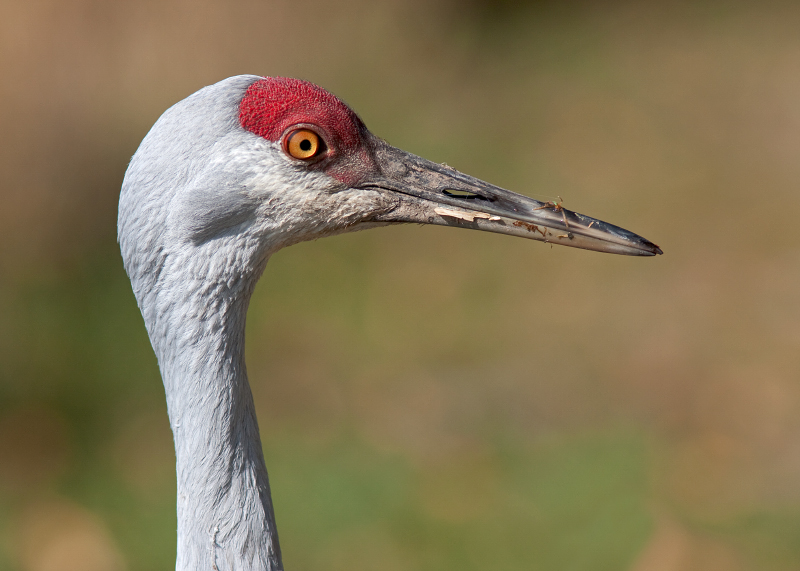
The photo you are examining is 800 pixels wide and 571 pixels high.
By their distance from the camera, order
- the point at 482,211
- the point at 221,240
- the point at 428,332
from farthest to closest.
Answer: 1. the point at 428,332
2. the point at 482,211
3. the point at 221,240

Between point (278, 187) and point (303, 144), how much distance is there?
0.17 m

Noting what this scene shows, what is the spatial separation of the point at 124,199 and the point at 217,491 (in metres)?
0.96

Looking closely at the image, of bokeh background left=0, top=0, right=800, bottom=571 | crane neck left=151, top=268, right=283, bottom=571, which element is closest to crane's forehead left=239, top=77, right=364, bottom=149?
crane neck left=151, top=268, right=283, bottom=571

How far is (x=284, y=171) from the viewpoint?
236 cm

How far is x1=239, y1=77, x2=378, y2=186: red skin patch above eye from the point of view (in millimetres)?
2322

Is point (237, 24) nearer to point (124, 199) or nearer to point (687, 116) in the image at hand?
point (687, 116)

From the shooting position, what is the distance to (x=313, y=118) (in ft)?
7.83

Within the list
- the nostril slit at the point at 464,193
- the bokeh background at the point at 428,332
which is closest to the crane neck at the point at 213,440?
the nostril slit at the point at 464,193

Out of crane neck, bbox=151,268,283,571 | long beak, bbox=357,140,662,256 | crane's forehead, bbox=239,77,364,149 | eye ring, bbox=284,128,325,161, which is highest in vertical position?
crane's forehead, bbox=239,77,364,149

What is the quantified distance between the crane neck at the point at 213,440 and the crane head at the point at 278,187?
18cm

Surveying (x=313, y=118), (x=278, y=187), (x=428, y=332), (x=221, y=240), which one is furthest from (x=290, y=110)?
(x=428, y=332)

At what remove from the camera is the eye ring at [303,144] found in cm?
236

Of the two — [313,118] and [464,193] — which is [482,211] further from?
[313,118]

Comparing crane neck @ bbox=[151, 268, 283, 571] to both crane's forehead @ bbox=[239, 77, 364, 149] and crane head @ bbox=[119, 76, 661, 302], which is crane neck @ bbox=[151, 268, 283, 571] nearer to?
crane head @ bbox=[119, 76, 661, 302]
